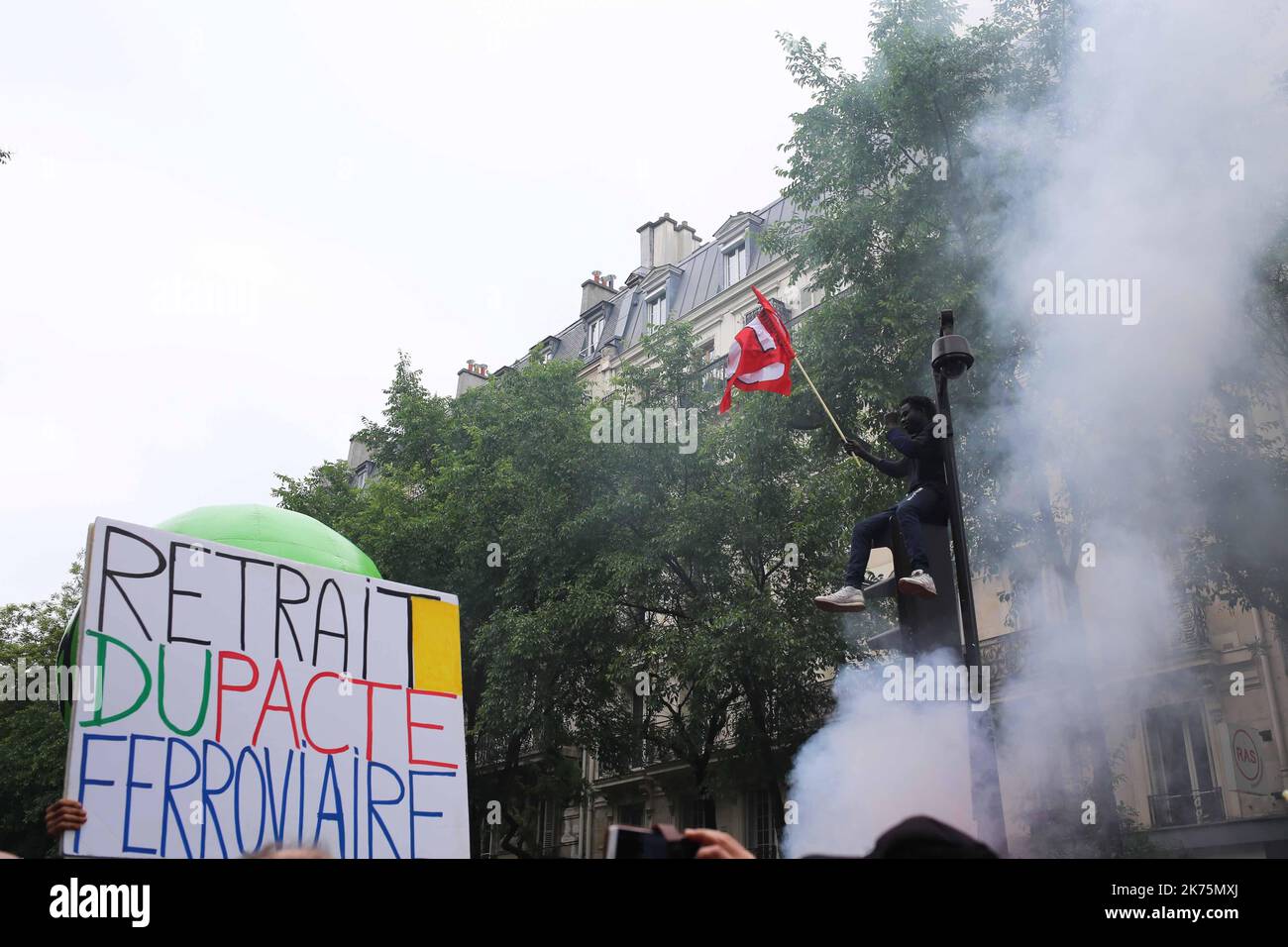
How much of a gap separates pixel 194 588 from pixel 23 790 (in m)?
22.1

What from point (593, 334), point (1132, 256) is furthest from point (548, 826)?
point (1132, 256)

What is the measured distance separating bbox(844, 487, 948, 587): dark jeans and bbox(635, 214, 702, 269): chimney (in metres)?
26.7

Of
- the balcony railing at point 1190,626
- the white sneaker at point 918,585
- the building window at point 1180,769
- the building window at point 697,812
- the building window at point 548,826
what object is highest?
the balcony railing at point 1190,626

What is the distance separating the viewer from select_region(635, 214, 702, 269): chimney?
32.4 m

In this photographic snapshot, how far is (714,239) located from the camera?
2841 cm

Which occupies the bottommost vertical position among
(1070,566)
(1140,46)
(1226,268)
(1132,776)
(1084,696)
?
(1132,776)

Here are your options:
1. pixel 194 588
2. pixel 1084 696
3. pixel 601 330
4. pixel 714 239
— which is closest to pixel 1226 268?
pixel 1084 696

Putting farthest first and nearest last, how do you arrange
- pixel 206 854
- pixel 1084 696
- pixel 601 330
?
pixel 601 330 → pixel 1084 696 → pixel 206 854

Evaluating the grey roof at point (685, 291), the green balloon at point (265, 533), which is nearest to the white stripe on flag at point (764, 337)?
the green balloon at point (265, 533)

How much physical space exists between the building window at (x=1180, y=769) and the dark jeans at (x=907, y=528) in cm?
1152

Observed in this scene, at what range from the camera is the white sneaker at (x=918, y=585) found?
5527 millimetres

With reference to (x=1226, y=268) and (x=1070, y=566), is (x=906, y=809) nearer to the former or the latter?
(x=1070, y=566)

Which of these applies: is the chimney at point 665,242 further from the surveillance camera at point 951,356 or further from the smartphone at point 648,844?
the smartphone at point 648,844

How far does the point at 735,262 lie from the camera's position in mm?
27469
